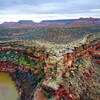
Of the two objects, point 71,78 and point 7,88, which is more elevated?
point 71,78

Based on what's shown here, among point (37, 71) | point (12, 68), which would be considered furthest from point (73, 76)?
point (12, 68)

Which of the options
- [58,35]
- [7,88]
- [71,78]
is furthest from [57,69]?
[58,35]

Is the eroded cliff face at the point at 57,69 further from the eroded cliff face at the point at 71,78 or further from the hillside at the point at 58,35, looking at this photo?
the hillside at the point at 58,35

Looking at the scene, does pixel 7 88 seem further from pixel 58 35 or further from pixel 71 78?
pixel 58 35

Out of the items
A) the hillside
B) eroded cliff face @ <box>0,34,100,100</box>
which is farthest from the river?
the hillside

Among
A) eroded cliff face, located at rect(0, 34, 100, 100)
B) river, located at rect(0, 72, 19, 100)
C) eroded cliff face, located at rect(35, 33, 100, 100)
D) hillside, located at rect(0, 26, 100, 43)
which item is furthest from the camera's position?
hillside, located at rect(0, 26, 100, 43)

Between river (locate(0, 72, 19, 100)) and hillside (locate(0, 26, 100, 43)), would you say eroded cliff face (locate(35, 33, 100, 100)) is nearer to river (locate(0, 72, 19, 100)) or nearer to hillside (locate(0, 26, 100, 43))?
river (locate(0, 72, 19, 100))

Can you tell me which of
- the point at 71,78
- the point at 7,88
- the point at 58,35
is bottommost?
the point at 7,88

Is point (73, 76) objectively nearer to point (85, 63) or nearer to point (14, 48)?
point (85, 63)

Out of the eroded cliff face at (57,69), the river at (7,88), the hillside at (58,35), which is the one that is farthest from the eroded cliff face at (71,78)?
the hillside at (58,35)

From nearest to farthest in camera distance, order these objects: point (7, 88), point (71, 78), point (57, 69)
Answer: point (57, 69), point (71, 78), point (7, 88)
